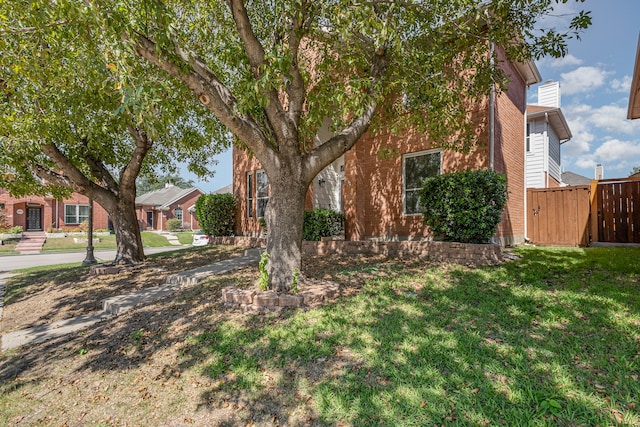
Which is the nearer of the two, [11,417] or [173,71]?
[11,417]

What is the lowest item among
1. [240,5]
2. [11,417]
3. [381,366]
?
[11,417]

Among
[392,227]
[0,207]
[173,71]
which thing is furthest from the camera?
[0,207]

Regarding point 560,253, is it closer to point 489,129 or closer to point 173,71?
point 489,129

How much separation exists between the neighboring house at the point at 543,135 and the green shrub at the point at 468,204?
8111 mm

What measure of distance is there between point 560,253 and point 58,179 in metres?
12.9

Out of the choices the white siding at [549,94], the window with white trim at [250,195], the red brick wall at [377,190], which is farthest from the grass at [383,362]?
the white siding at [549,94]

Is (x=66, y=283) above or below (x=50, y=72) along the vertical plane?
below

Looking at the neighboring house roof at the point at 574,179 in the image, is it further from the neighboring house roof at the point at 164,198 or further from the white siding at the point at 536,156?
the neighboring house roof at the point at 164,198

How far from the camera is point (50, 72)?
5.41 metres

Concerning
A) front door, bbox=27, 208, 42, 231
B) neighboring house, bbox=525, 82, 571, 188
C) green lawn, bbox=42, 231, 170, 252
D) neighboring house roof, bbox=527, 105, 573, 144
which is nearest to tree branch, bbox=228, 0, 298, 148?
neighboring house, bbox=525, 82, 571, 188

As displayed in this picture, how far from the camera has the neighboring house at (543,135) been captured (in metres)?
13.9

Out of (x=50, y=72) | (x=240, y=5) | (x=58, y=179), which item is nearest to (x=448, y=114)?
(x=240, y=5)

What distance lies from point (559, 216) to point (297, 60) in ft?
30.6

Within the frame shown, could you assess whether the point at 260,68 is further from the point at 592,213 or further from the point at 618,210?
the point at 618,210
